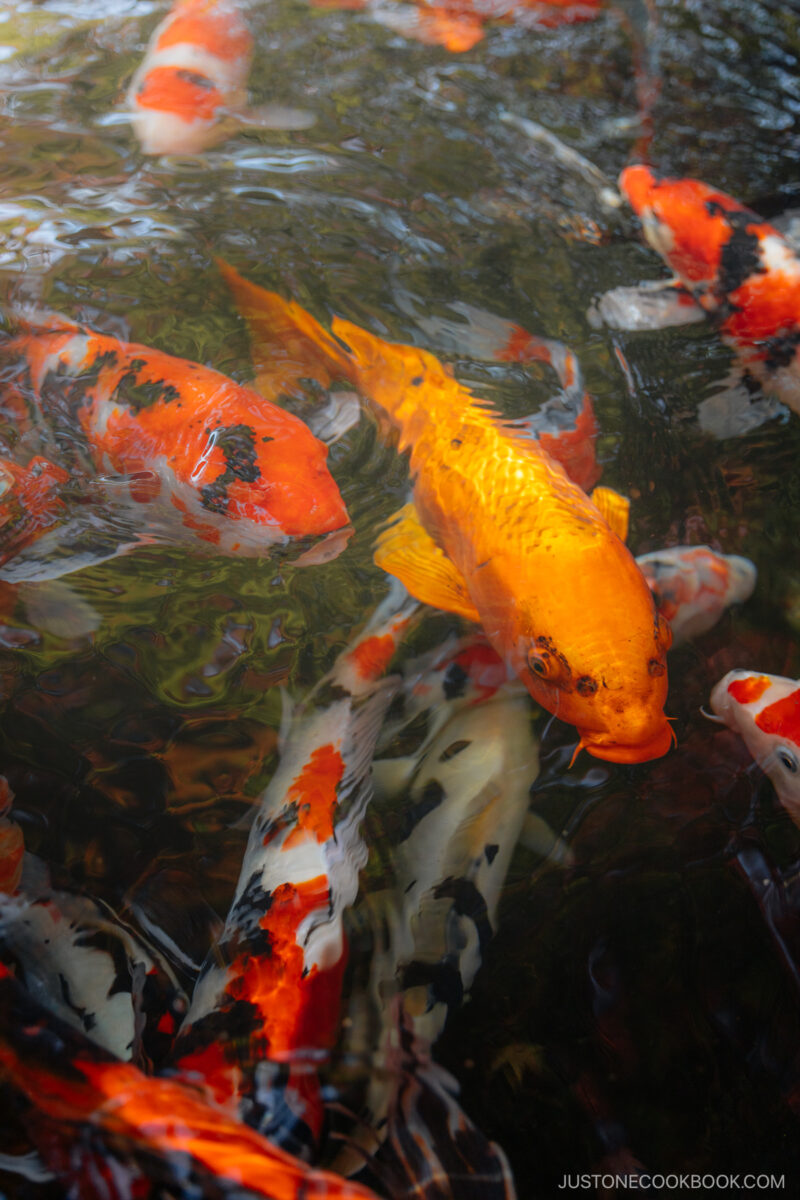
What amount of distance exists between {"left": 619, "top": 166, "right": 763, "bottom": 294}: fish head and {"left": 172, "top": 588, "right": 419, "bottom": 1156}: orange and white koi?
7.42ft

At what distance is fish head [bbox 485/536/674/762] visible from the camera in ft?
5.91

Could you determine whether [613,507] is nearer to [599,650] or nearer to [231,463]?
[599,650]

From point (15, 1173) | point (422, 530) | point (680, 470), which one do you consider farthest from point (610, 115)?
point (15, 1173)

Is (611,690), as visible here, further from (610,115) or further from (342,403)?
(610,115)

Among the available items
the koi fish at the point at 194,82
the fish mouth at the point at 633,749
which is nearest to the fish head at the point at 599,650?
the fish mouth at the point at 633,749

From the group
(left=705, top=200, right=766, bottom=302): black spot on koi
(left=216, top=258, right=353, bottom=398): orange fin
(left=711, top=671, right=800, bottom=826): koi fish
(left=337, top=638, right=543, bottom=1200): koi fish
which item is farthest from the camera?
(left=705, top=200, right=766, bottom=302): black spot on koi

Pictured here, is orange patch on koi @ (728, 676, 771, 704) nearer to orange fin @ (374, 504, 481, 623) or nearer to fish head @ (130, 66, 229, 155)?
orange fin @ (374, 504, 481, 623)

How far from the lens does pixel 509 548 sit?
2.11 m

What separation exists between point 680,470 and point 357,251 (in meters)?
1.71

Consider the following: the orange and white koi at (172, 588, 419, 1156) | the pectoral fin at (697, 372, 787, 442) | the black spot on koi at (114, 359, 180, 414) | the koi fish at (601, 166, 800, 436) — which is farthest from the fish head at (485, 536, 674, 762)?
the black spot on koi at (114, 359, 180, 414)

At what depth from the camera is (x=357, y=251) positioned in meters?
3.27

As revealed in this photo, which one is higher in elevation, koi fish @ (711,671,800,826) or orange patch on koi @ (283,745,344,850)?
koi fish @ (711,671,800,826)

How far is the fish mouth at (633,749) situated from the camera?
1.82 metres

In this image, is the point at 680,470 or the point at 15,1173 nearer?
the point at 15,1173
